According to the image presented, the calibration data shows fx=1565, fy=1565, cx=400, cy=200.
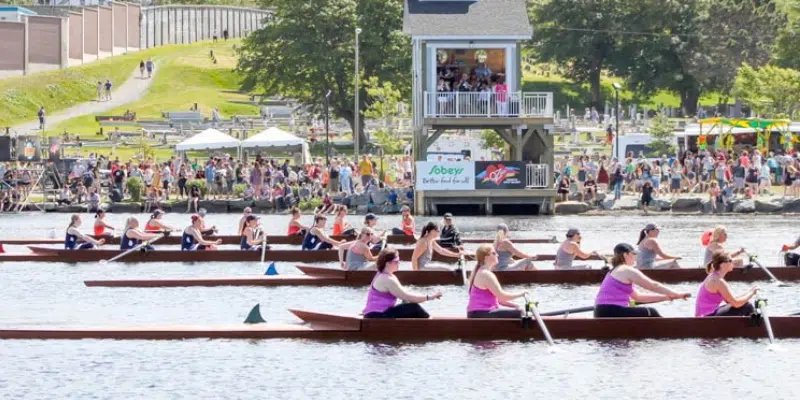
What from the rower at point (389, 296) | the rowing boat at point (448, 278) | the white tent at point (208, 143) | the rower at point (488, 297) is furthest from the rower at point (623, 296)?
the white tent at point (208, 143)

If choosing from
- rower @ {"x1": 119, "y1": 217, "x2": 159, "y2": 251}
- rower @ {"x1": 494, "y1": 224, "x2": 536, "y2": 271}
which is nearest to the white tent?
rower @ {"x1": 119, "y1": 217, "x2": 159, "y2": 251}

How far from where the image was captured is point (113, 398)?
22.2 meters

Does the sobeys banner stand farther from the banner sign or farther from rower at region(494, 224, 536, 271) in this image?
rower at region(494, 224, 536, 271)

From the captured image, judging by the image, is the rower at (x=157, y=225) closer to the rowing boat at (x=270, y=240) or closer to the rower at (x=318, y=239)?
the rowing boat at (x=270, y=240)

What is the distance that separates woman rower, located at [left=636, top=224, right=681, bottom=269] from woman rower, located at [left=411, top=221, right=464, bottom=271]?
13.1ft

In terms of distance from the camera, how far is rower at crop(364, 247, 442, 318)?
24.4m

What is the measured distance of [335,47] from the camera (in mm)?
83812

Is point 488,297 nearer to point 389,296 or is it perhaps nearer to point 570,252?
point 389,296

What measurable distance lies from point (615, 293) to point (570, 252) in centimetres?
829

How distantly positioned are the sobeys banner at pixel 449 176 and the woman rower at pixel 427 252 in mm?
21048

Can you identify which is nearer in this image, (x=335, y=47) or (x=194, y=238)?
(x=194, y=238)

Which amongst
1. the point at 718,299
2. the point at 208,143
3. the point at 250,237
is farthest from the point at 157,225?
the point at 208,143

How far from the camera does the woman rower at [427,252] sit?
32.1 meters

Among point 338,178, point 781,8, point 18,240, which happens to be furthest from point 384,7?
point 18,240
